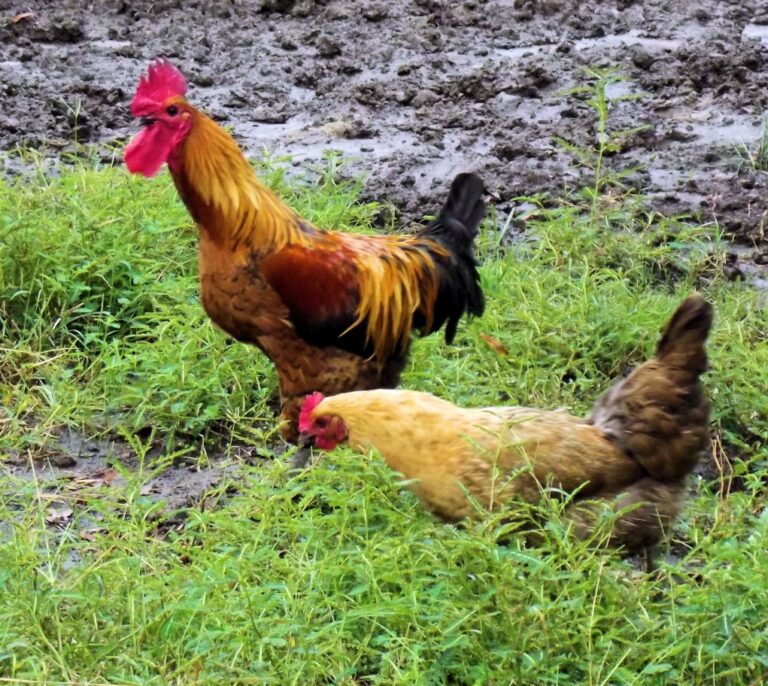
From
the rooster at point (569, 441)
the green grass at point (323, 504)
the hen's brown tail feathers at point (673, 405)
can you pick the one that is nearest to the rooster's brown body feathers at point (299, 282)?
the green grass at point (323, 504)

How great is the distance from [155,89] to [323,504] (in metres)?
1.72

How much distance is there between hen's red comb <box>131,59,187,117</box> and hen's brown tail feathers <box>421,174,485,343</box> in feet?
4.02

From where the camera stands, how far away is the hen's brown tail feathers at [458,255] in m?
4.80

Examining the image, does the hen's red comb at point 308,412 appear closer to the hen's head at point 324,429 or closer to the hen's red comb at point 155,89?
the hen's head at point 324,429

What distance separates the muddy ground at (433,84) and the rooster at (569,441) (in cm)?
236

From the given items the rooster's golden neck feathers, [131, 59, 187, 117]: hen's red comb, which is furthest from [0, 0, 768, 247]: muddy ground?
[131, 59, 187, 117]: hen's red comb

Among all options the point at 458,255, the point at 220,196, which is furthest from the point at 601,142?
the point at 220,196

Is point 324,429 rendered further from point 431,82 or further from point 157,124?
point 431,82

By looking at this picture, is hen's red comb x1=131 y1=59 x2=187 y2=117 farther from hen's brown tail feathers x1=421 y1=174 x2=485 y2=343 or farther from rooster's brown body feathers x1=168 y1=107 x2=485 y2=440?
hen's brown tail feathers x1=421 y1=174 x2=485 y2=343

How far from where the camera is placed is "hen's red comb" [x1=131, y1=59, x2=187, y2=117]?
444cm

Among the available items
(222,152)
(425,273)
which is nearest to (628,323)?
(425,273)

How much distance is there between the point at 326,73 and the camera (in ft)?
26.3

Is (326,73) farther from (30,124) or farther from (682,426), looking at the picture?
(682,426)

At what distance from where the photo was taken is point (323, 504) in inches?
171
